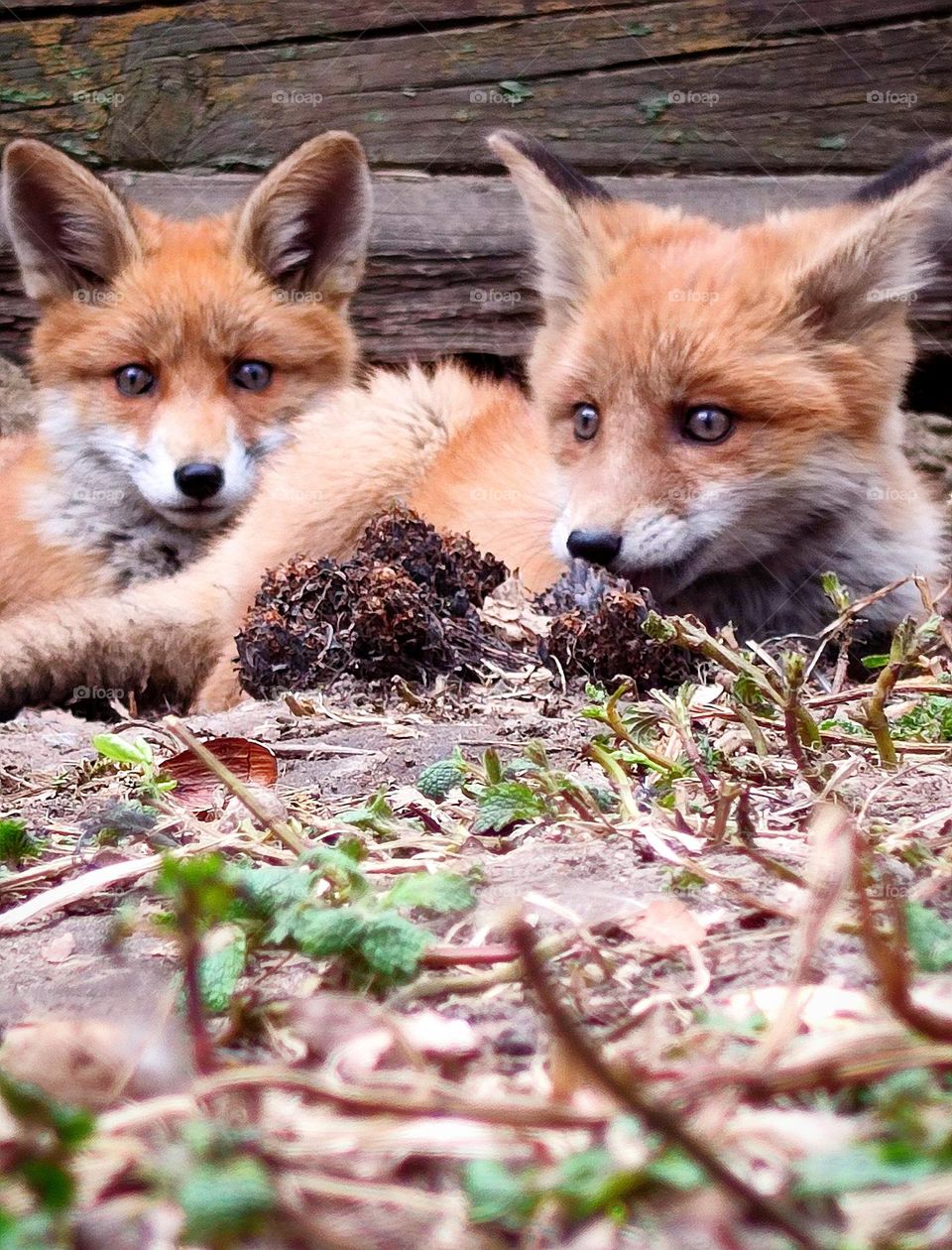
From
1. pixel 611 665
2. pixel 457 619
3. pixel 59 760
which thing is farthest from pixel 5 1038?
pixel 457 619

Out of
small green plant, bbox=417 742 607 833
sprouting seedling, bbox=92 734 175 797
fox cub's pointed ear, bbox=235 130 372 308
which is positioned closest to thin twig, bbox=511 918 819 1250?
small green plant, bbox=417 742 607 833

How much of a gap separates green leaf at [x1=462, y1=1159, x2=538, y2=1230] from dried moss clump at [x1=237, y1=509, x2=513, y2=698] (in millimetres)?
2185

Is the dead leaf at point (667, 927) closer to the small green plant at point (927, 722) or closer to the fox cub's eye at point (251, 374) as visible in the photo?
the small green plant at point (927, 722)

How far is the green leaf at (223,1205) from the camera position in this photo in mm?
580

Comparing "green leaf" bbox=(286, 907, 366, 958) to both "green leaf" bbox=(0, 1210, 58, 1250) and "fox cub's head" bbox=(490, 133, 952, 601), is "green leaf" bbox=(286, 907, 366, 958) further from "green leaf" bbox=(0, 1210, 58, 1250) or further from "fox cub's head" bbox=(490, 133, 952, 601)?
"fox cub's head" bbox=(490, 133, 952, 601)

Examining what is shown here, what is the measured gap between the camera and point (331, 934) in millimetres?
1033

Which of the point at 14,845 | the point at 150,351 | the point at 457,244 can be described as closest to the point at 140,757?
the point at 14,845

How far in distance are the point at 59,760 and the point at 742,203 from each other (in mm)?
3479

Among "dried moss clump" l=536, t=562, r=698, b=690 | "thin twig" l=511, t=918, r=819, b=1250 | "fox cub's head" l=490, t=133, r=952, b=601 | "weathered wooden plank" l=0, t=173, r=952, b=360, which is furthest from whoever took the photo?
"weathered wooden plank" l=0, t=173, r=952, b=360

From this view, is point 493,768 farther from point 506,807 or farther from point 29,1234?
point 29,1234

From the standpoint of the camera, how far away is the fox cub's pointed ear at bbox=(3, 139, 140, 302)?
404 centimetres

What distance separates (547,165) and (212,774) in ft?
7.08

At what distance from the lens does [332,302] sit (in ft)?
14.7

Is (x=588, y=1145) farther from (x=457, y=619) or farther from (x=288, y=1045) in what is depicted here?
(x=457, y=619)
